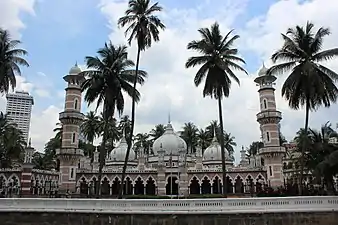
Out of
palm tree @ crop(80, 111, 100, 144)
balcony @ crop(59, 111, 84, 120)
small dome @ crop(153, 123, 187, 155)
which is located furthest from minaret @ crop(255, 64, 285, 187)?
palm tree @ crop(80, 111, 100, 144)

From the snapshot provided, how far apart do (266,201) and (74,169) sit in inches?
1255

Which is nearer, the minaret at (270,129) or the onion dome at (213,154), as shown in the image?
the minaret at (270,129)

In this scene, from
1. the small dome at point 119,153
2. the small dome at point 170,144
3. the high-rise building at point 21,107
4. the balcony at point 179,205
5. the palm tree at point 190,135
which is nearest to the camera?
the balcony at point 179,205

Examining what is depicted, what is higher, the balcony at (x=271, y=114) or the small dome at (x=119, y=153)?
Result: the balcony at (x=271, y=114)

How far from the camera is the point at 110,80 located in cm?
3038

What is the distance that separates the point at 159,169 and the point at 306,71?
30.2 meters

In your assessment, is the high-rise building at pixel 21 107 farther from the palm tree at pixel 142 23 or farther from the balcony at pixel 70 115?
the palm tree at pixel 142 23

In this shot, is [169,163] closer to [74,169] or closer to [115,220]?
[74,169]

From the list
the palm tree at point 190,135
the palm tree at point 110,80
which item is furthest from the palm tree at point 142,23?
the palm tree at point 190,135

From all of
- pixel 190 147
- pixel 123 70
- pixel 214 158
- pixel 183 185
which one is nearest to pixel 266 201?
pixel 123 70

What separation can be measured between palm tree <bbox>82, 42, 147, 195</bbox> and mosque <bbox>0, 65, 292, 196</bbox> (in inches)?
526

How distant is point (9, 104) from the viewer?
132875mm

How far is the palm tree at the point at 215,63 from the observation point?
1133 inches

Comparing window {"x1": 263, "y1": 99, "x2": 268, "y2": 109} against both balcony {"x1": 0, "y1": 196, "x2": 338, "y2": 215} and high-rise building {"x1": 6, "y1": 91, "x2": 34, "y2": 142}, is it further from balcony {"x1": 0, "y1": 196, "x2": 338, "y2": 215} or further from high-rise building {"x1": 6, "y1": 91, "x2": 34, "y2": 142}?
high-rise building {"x1": 6, "y1": 91, "x2": 34, "y2": 142}
